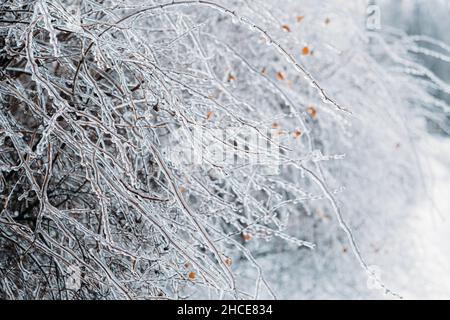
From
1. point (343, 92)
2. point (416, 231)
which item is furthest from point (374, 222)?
point (343, 92)

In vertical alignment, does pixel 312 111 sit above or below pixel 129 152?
above

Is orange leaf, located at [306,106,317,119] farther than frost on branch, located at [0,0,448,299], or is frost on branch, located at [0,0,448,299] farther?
orange leaf, located at [306,106,317,119]

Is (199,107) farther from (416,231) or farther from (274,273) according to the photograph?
(416,231)

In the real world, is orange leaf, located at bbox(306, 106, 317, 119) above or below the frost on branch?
above

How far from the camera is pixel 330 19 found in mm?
3318

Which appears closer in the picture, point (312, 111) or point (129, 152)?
point (129, 152)

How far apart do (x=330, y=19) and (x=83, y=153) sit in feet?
7.68

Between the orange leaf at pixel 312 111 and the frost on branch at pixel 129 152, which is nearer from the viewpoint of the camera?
the frost on branch at pixel 129 152

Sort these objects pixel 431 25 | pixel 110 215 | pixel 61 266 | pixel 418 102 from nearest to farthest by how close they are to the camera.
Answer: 1. pixel 61 266
2. pixel 110 215
3. pixel 418 102
4. pixel 431 25

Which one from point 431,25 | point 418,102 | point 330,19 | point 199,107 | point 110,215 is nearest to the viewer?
point 110,215

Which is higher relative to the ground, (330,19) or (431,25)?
(431,25)

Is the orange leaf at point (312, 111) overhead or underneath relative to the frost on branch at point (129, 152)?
overhead
